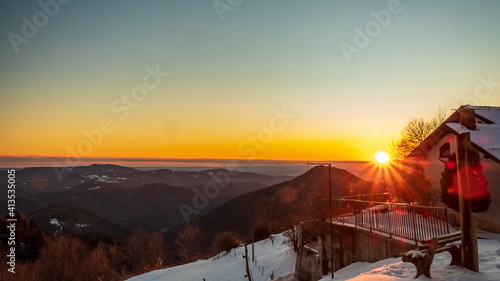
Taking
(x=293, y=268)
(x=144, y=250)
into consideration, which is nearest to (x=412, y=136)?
(x=293, y=268)

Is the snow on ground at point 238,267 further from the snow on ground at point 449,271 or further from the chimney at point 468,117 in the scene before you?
the snow on ground at point 449,271

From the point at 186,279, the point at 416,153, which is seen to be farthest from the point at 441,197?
the point at 186,279

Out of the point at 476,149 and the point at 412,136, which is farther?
the point at 412,136

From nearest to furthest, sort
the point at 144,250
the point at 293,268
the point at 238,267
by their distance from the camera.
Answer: the point at 293,268 < the point at 238,267 < the point at 144,250

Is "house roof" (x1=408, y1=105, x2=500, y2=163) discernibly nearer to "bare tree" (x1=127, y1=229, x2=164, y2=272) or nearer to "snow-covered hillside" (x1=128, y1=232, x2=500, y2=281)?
"snow-covered hillside" (x1=128, y1=232, x2=500, y2=281)

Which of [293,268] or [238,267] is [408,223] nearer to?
[293,268]

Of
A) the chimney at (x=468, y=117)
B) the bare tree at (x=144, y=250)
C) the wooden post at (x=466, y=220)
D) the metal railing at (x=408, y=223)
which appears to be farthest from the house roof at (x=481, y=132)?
the bare tree at (x=144, y=250)

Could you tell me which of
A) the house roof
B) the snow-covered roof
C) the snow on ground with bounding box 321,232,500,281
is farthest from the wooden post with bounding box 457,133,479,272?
the snow-covered roof
